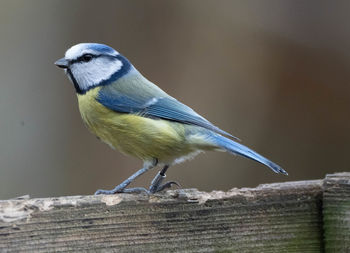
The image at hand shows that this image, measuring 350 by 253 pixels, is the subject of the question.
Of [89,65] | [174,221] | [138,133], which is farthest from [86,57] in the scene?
[174,221]

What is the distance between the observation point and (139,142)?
2902 millimetres

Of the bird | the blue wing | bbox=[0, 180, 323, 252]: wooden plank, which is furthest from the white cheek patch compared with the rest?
bbox=[0, 180, 323, 252]: wooden plank

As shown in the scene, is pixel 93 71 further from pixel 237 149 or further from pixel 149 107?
pixel 237 149

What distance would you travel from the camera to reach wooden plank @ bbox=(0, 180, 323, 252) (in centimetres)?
189

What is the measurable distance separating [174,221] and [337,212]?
56 cm

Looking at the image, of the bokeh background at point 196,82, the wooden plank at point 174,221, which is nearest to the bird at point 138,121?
the wooden plank at point 174,221

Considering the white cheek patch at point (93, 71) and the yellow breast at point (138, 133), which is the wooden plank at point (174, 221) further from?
the white cheek patch at point (93, 71)

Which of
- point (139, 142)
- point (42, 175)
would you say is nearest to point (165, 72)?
point (42, 175)

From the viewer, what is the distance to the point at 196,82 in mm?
4523

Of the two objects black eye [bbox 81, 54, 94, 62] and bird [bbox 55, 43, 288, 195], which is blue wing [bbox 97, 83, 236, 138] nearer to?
bird [bbox 55, 43, 288, 195]

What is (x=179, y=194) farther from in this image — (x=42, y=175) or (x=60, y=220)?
(x=42, y=175)

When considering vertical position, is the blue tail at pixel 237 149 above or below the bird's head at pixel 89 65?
below

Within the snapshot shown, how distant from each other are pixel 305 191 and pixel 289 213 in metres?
0.11

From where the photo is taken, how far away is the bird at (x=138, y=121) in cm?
291
